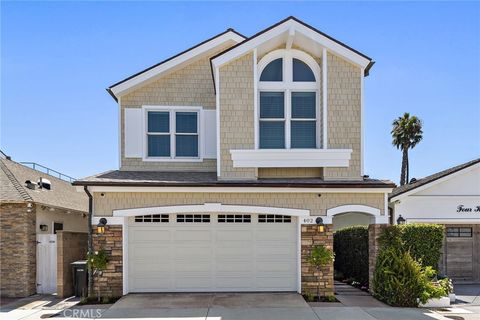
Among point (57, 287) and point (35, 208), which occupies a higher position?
point (35, 208)

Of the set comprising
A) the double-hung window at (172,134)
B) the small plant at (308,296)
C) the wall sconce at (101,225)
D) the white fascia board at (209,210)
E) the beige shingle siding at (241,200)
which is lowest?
the small plant at (308,296)

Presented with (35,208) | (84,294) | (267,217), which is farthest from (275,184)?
(35,208)

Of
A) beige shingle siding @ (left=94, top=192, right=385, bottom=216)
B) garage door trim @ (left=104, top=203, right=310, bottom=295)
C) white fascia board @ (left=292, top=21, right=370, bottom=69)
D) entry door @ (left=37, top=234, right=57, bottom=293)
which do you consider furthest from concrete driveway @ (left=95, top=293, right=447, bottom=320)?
white fascia board @ (left=292, top=21, right=370, bottom=69)

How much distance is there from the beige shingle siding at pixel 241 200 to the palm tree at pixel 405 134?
97.4 ft

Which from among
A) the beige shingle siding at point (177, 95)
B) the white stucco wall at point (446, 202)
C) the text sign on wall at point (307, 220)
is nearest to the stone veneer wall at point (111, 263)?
the beige shingle siding at point (177, 95)

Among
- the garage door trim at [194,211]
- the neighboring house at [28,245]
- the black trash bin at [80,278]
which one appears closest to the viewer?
the garage door trim at [194,211]

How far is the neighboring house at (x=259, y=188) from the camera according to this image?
488 inches

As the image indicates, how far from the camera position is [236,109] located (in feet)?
42.5

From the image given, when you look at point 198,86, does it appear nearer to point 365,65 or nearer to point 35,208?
point 365,65

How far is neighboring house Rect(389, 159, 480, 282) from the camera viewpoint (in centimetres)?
1602

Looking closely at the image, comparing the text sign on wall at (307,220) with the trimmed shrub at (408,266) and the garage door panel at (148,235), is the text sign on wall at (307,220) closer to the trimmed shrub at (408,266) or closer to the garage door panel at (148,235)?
the trimmed shrub at (408,266)

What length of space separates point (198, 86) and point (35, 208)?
6361 millimetres

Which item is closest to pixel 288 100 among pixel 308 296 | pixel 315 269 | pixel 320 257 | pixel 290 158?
pixel 290 158

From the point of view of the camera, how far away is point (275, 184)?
12.2m
